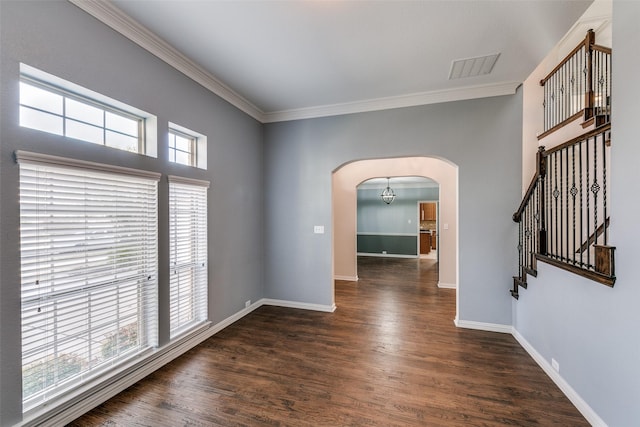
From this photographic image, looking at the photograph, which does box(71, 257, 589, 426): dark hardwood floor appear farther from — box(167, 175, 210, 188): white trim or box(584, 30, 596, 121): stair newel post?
box(584, 30, 596, 121): stair newel post

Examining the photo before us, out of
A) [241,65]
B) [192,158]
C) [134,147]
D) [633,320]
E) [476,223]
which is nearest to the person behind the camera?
[633,320]

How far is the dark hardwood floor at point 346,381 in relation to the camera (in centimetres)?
195

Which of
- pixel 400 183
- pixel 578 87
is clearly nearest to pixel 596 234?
pixel 578 87

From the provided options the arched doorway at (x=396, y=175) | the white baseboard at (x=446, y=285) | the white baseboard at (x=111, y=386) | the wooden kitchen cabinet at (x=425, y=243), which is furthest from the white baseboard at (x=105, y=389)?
the wooden kitchen cabinet at (x=425, y=243)

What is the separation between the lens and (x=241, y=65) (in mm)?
2910

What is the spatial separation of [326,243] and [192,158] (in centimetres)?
218

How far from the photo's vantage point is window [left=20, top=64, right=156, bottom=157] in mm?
1788

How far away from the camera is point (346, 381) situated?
7.73 feet

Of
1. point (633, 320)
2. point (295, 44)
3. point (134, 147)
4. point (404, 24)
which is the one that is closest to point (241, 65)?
point (295, 44)

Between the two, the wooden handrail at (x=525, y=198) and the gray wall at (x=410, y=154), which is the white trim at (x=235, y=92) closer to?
the gray wall at (x=410, y=154)

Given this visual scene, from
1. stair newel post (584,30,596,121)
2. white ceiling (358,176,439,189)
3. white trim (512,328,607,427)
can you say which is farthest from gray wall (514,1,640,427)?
white ceiling (358,176,439,189)

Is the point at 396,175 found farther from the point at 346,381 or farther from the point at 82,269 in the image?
the point at 82,269

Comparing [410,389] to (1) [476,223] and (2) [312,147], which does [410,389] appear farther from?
(2) [312,147]

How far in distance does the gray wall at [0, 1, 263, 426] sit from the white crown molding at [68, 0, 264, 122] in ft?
0.18
